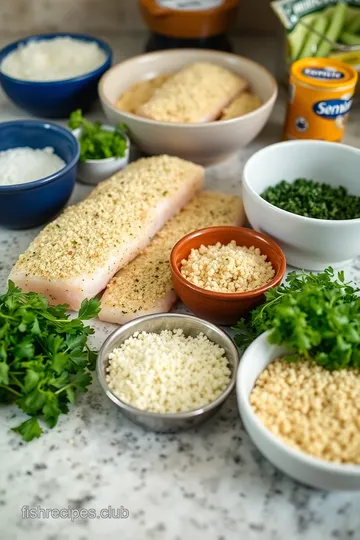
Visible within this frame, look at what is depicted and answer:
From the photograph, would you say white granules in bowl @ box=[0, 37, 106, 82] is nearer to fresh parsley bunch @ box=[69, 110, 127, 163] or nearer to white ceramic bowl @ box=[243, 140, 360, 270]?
fresh parsley bunch @ box=[69, 110, 127, 163]

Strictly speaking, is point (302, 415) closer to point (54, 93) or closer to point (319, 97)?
point (319, 97)

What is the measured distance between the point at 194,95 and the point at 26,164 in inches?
18.6

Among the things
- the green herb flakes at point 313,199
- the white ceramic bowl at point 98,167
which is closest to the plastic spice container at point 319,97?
the green herb flakes at point 313,199

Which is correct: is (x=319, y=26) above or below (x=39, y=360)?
above

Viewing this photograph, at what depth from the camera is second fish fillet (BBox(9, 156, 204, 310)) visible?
1.18 meters

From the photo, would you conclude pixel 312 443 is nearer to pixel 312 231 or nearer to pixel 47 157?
pixel 312 231

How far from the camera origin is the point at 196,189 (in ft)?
4.83

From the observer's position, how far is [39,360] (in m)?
1.00

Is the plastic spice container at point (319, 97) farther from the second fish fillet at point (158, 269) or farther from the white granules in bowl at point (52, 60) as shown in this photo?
the white granules in bowl at point (52, 60)

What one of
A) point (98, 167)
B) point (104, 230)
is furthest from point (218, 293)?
point (98, 167)

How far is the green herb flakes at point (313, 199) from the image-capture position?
4.31 feet

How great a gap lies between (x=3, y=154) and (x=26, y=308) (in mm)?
584
